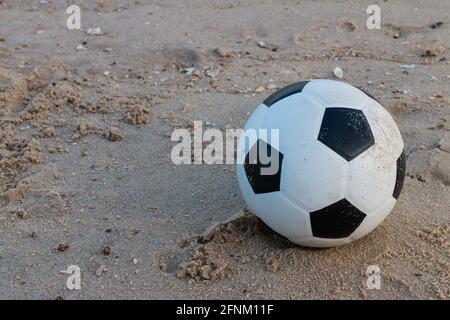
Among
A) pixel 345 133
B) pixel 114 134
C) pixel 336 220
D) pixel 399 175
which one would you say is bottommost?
pixel 114 134

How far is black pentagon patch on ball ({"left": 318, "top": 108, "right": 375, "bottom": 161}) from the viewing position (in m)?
2.64

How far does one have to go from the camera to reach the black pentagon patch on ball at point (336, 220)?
2.65 metres

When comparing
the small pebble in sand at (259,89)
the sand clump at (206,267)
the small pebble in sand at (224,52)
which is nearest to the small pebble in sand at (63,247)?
the sand clump at (206,267)

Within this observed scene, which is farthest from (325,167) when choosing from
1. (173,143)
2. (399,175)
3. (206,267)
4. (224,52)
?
(224,52)

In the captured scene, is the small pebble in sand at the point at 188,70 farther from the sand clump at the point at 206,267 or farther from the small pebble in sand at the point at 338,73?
the sand clump at the point at 206,267

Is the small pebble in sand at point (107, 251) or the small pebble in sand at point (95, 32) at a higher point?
the small pebble in sand at point (95, 32)

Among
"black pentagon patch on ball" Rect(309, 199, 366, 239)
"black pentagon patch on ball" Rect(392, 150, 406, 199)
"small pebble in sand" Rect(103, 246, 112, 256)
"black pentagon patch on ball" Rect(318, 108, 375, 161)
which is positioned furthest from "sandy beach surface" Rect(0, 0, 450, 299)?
"black pentagon patch on ball" Rect(318, 108, 375, 161)

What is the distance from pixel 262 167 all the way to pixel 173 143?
1323 millimetres

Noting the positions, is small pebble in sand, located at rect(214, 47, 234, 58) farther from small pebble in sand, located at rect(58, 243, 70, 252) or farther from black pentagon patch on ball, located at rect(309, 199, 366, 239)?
black pentagon patch on ball, located at rect(309, 199, 366, 239)

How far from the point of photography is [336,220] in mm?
2672

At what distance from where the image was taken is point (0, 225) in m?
3.26

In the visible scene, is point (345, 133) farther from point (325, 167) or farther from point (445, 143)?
point (445, 143)

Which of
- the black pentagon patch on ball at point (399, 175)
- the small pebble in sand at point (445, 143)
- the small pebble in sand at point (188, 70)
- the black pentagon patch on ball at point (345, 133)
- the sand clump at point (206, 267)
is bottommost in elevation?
the sand clump at point (206, 267)
